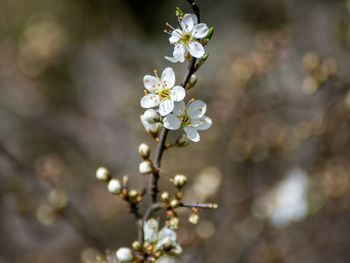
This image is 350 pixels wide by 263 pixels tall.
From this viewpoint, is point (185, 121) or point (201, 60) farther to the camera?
point (185, 121)

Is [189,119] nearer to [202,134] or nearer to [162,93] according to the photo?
[162,93]

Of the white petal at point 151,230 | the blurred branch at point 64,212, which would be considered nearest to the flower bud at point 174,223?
the white petal at point 151,230

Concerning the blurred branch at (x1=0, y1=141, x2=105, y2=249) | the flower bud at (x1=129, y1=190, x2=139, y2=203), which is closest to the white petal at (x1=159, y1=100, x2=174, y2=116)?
the flower bud at (x1=129, y1=190, x2=139, y2=203)

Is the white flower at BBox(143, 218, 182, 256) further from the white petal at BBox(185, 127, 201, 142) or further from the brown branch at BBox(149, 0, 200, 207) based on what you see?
the white petal at BBox(185, 127, 201, 142)

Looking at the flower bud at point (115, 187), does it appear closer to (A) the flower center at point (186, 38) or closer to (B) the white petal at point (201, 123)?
(B) the white petal at point (201, 123)

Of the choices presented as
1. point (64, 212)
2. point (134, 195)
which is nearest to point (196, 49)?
point (134, 195)
